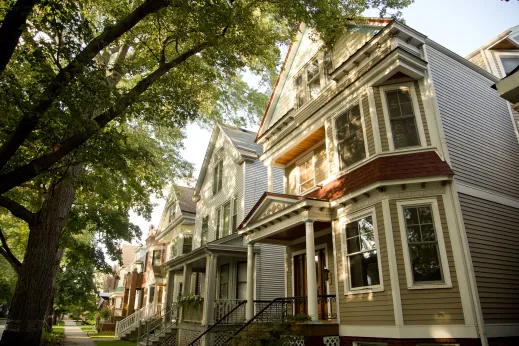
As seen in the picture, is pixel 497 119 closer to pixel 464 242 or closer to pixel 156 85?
pixel 464 242

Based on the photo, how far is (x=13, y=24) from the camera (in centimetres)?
559

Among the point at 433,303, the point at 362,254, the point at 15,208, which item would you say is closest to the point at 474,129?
the point at 362,254

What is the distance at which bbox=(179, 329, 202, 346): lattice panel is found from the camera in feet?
48.1

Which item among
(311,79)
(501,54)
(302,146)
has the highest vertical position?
(501,54)

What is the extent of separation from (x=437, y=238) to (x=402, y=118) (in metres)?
3.38

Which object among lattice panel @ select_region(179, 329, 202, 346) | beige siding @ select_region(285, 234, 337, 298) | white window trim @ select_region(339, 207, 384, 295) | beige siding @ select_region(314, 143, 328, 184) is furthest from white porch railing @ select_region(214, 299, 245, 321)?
white window trim @ select_region(339, 207, 384, 295)

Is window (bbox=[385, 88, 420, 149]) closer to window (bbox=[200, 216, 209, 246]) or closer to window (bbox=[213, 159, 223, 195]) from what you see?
window (bbox=[213, 159, 223, 195])

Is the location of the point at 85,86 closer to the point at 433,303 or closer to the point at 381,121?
the point at 381,121

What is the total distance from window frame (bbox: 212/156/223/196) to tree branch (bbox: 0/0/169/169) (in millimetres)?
13346

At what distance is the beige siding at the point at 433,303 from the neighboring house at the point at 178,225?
1654 centimetres

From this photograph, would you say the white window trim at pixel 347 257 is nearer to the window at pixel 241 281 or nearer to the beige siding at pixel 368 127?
the beige siding at pixel 368 127

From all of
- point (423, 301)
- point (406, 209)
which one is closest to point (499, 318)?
point (423, 301)

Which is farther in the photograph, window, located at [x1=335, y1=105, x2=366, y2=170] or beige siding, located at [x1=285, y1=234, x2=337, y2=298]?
beige siding, located at [x1=285, y1=234, x2=337, y2=298]

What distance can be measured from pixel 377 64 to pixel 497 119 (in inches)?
190
